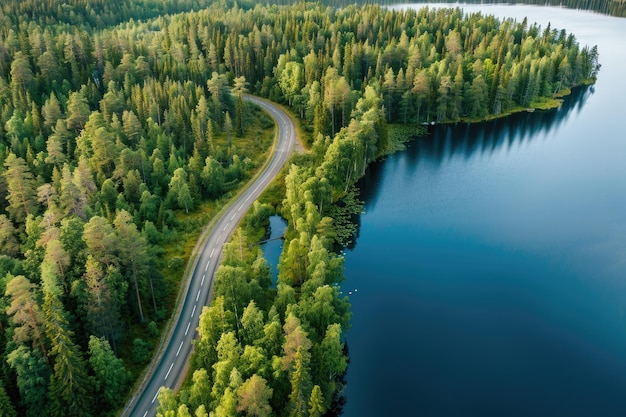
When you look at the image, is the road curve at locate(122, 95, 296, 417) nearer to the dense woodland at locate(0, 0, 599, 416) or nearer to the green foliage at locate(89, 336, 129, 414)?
the green foliage at locate(89, 336, 129, 414)

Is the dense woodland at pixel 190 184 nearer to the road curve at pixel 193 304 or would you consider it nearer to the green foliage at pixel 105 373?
the green foliage at pixel 105 373

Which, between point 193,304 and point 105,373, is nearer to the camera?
point 105,373

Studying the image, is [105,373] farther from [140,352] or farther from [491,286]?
[491,286]

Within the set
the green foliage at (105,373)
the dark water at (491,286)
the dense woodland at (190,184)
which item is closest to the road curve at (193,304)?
the green foliage at (105,373)

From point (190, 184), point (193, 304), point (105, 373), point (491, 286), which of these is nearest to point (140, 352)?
point (105, 373)

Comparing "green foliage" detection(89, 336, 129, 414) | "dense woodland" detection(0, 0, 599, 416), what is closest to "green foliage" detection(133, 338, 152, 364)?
"dense woodland" detection(0, 0, 599, 416)

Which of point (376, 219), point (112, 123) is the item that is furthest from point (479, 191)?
point (112, 123)

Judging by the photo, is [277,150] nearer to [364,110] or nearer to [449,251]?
[364,110]
